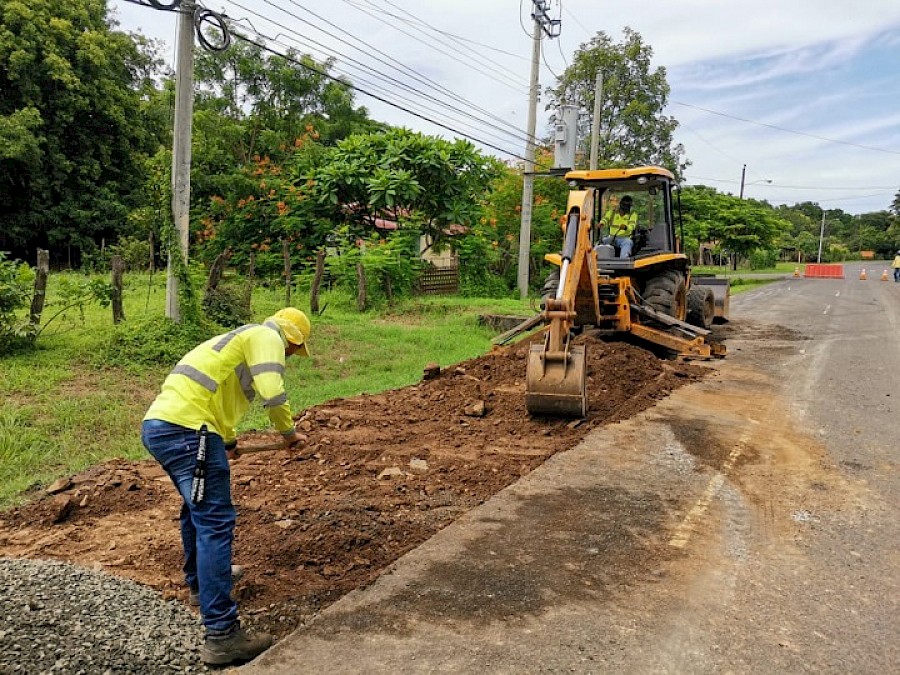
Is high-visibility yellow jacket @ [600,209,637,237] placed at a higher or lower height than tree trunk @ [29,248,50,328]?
higher

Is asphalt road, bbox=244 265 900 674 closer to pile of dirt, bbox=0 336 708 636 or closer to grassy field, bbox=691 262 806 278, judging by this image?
pile of dirt, bbox=0 336 708 636

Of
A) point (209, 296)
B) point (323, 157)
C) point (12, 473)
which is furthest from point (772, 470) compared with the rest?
point (323, 157)

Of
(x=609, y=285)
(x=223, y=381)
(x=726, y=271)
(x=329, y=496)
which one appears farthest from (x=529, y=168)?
(x=726, y=271)

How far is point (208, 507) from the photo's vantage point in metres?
3.34

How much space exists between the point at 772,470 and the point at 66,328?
887 centimetres

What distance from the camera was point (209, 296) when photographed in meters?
11.2

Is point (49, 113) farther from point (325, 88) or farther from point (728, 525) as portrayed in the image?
point (728, 525)

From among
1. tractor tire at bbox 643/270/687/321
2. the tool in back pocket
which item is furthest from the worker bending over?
tractor tire at bbox 643/270/687/321

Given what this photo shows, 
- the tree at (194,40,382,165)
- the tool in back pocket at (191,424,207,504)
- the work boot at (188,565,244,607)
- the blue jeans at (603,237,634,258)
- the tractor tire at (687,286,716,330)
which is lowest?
the work boot at (188,565,244,607)

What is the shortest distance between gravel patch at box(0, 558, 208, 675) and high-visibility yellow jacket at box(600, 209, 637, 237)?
876cm

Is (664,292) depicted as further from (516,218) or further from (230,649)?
(516,218)

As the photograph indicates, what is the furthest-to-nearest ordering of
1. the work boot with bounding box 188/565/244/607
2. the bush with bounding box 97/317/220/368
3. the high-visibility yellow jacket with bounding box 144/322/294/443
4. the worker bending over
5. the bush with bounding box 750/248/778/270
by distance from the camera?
the bush with bounding box 750/248/778/270 < the bush with bounding box 97/317/220/368 < the work boot with bounding box 188/565/244/607 < the high-visibility yellow jacket with bounding box 144/322/294/443 < the worker bending over

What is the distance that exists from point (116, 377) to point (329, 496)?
13.8ft

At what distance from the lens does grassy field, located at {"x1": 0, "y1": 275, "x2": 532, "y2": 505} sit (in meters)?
6.06
